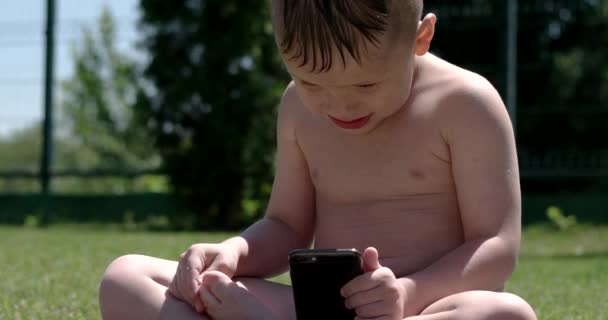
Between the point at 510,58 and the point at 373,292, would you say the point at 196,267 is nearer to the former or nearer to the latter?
the point at 373,292

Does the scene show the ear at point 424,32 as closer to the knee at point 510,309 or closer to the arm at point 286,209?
the arm at point 286,209

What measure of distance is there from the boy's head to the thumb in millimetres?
332

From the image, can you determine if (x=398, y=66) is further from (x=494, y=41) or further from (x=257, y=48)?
(x=494, y=41)

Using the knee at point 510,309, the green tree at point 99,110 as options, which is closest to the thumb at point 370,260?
the knee at point 510,309

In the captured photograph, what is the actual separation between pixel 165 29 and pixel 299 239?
809 centimetres

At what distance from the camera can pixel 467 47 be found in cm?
1102

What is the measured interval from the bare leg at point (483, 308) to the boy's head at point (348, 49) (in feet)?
1.53

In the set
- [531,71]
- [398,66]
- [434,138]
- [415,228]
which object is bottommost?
[531,71]

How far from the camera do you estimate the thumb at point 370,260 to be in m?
1.77

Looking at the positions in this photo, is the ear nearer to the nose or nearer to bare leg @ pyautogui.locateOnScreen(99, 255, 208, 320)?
the nose

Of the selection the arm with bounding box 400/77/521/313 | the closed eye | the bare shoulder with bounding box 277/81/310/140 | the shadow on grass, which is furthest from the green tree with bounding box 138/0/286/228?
the closed eye

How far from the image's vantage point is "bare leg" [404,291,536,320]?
1798 mm

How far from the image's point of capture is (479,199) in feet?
6.58

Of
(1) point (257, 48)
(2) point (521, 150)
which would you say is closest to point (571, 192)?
(2) point (521, 150)
